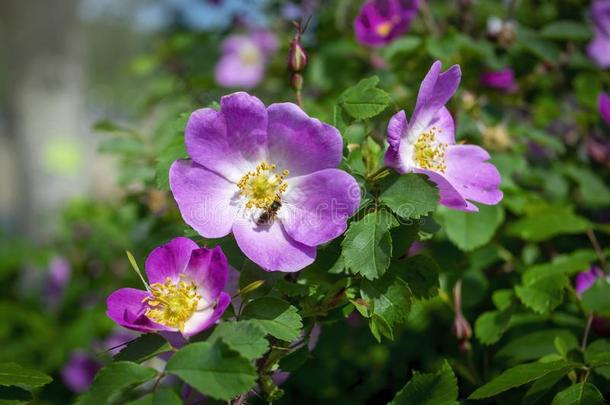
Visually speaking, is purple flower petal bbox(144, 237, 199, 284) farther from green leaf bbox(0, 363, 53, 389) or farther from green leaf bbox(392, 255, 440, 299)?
green leaf bbox(392, 255, 440, 299)

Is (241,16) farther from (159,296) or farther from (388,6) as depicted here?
(159,296)

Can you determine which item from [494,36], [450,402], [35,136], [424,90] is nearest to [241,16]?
[494,36]

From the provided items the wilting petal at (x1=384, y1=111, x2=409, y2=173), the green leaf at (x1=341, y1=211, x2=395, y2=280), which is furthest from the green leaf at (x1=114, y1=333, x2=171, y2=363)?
the wilting petal at (x1=384, y1=111, x2=409, y2=173)

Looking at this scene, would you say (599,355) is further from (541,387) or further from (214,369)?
(214,369)

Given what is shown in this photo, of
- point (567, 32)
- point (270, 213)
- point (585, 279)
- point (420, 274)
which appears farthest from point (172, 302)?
point (567, 32)

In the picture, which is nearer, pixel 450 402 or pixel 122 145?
pixel 450 402
